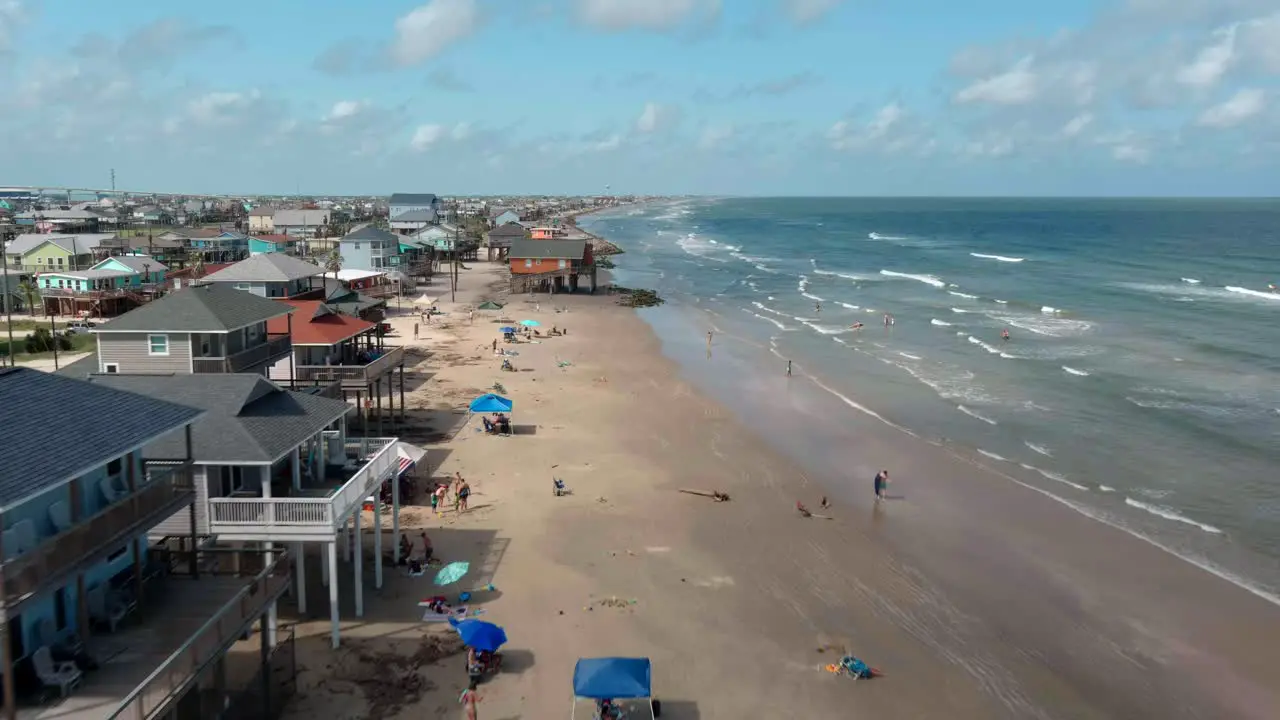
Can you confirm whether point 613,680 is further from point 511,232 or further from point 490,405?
point 511,232

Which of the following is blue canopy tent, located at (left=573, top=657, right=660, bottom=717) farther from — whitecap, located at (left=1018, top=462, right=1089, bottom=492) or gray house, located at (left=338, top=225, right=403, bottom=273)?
gray house, located at (left=338, top=225, right=403, bottom=273)

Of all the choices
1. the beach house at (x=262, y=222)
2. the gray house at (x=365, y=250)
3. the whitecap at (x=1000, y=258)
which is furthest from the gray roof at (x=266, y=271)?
the beach house at (x=262, y=222)

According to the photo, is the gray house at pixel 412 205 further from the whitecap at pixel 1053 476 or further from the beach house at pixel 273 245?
the whitecap at pixel 1053 476

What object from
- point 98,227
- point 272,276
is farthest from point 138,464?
point 98,227

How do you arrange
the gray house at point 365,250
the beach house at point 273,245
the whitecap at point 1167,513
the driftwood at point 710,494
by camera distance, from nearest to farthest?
the whitecap at point 1167,513
the driftwood at point 710,494
the gray house at point 365,250
the beach house at point 273,245

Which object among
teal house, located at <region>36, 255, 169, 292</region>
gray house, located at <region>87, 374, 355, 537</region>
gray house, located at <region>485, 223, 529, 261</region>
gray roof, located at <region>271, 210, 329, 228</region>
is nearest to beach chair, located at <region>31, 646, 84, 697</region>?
gray house, located at <region>87, 374, 355, 537</region>

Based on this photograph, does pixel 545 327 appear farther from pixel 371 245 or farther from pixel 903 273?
pixel 903 273
